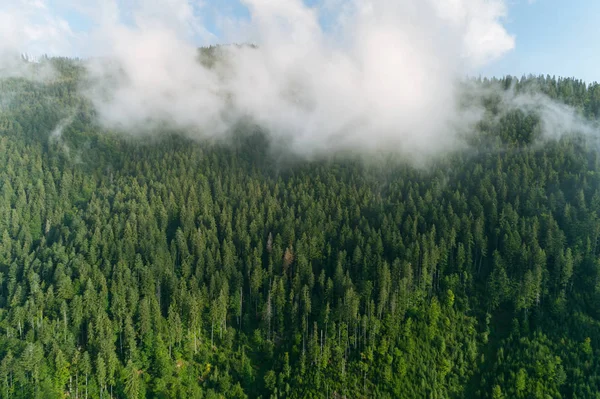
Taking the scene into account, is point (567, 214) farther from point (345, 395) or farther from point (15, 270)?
point (15, 270)

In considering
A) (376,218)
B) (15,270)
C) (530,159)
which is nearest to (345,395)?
(376,218)

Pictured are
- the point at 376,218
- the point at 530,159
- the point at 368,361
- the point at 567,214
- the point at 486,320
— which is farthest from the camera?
the point at 530,159

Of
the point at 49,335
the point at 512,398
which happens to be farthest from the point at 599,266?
the point at 49,335

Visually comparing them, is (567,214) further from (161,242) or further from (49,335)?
(49,335)

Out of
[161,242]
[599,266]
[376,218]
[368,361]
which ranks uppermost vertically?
[376,218]

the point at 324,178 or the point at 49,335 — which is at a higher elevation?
the point at 324,178

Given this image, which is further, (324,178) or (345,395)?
(324,178)

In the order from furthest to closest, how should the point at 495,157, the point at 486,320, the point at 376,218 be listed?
the point at 495,157 < the point at 376,218 < the point at 486,320
